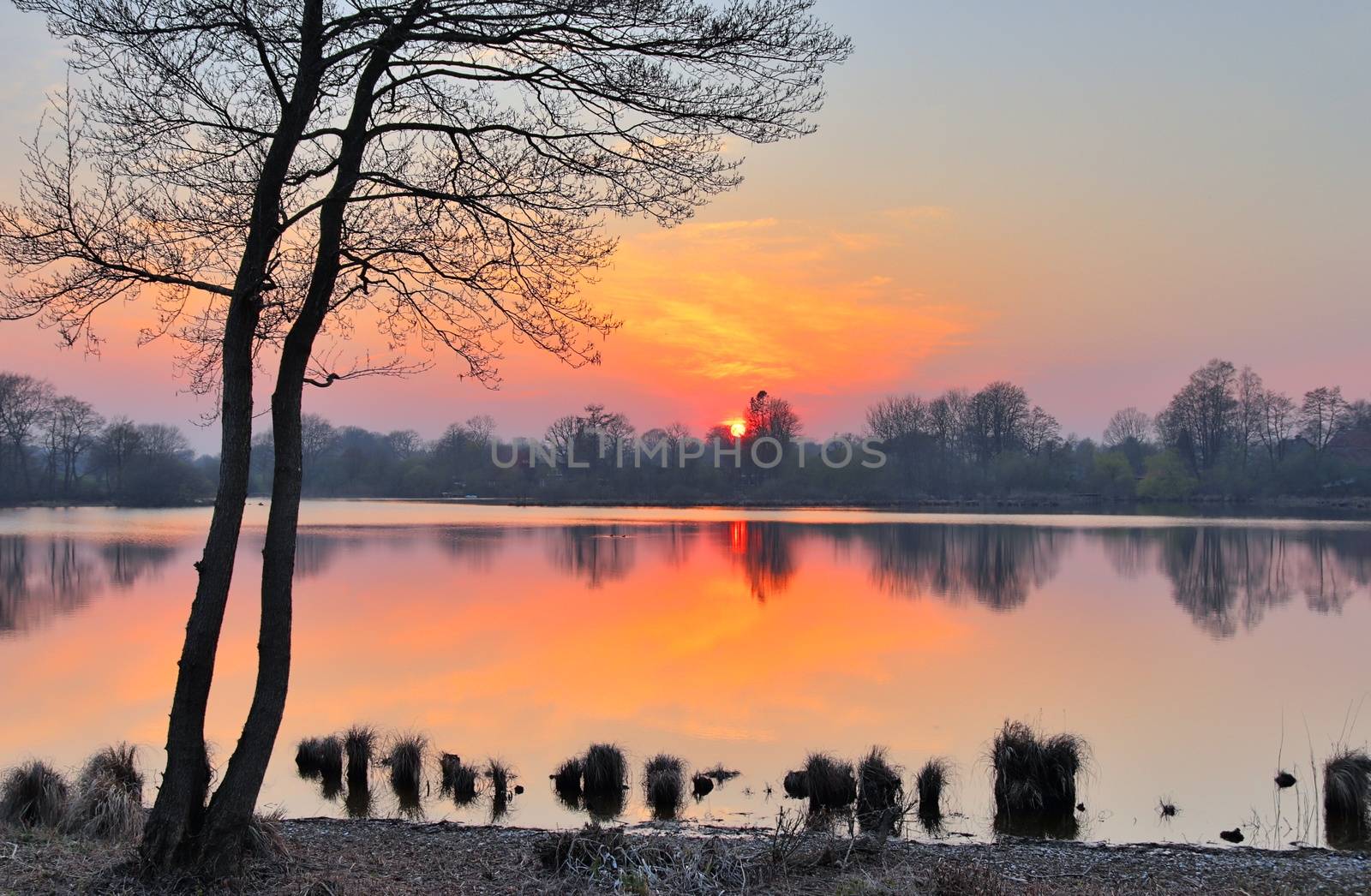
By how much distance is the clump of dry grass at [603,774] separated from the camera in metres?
9.66

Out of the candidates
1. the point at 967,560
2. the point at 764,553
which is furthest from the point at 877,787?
the point at 764,553

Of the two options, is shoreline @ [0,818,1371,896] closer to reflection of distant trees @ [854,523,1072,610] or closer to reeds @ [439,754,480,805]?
reeds @ [439,754,480,805]

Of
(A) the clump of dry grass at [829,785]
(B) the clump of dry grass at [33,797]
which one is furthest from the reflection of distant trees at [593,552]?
(B) the clump of dry grass at [33,797]

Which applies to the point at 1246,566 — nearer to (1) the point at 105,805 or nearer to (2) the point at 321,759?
(2) the point at 321,759

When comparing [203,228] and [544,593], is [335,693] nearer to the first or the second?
[203,228]

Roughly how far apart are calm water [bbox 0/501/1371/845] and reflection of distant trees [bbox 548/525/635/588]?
0.97 feet

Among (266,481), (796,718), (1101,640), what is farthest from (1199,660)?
(266,481)

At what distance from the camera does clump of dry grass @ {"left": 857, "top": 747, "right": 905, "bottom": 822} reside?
9.02m

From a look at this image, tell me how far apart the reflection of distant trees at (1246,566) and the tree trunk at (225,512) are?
20.0m

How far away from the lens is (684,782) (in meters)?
9.85

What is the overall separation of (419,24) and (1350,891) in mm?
7644

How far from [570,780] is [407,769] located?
1623 millimetres

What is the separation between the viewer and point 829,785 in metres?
9.24

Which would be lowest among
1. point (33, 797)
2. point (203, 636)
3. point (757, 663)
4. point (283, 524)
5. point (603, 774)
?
point (757, 663)
